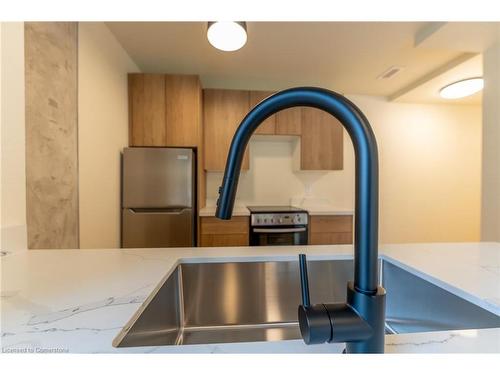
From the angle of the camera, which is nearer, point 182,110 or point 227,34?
point 227,34

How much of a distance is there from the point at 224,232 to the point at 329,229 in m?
1.09

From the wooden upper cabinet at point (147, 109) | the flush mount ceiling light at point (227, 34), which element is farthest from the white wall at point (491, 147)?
the wooden upper cabinet at point (147, 109)

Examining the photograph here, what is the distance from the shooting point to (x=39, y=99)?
47.1 inches

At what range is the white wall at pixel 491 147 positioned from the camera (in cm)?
180

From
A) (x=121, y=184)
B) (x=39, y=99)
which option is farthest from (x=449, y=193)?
(x=39, y=99)

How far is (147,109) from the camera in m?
2.32

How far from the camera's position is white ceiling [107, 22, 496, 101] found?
1826mm

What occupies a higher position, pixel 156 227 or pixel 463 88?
pixel 463 88

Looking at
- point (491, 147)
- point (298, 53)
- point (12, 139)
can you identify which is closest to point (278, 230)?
point (298, 53)

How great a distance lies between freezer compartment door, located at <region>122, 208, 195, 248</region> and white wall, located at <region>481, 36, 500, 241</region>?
2.44 m

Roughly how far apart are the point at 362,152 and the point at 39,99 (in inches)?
60.9

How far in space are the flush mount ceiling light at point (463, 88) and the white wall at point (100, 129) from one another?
3.40 m

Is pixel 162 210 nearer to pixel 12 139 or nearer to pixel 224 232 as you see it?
pixel 224 232
